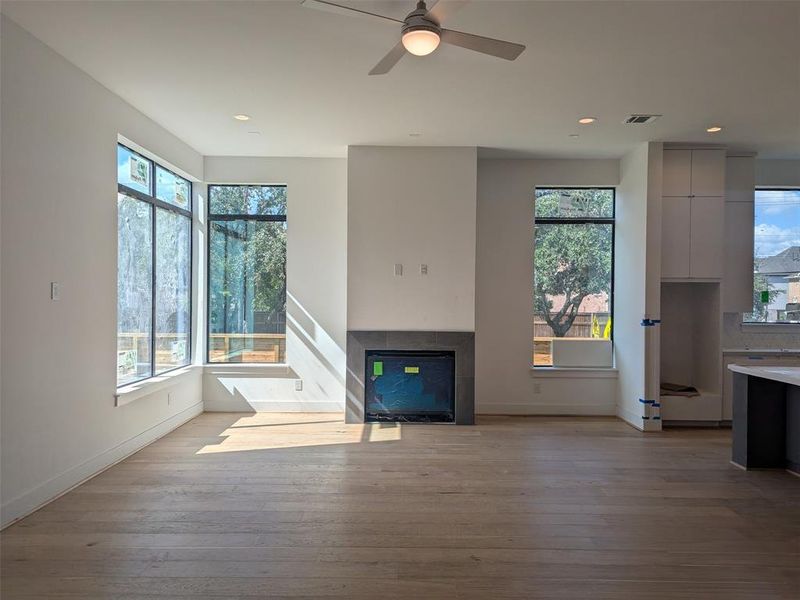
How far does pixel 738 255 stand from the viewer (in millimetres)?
5301

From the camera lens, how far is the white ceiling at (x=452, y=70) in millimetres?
2713

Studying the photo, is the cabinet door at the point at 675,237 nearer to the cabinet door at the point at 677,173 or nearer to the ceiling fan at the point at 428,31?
the cabinet door at the point at 677,173

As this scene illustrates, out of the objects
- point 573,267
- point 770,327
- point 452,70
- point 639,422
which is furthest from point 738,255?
point 452,70

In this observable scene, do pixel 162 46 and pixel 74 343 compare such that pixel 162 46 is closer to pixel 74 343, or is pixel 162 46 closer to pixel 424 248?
pixel 74 343

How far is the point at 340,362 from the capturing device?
5.74 meters

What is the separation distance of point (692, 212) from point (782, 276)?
5.06 feet

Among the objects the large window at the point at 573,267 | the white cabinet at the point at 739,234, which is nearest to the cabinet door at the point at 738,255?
the white cabinet at the point at 739,234

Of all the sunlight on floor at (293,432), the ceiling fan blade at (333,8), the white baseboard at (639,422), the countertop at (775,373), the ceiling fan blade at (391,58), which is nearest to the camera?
the ceiling fan blade at (333,8)

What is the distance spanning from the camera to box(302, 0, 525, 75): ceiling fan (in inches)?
89.0

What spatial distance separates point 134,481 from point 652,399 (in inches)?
189

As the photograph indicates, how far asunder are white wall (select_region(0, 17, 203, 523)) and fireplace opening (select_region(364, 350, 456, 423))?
231 centimetres

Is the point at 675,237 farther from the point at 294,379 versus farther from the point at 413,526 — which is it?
the point at 294,379

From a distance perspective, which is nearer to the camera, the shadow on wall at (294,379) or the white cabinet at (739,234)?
the white cabinet at (739,234)

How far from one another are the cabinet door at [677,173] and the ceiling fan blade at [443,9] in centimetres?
377
